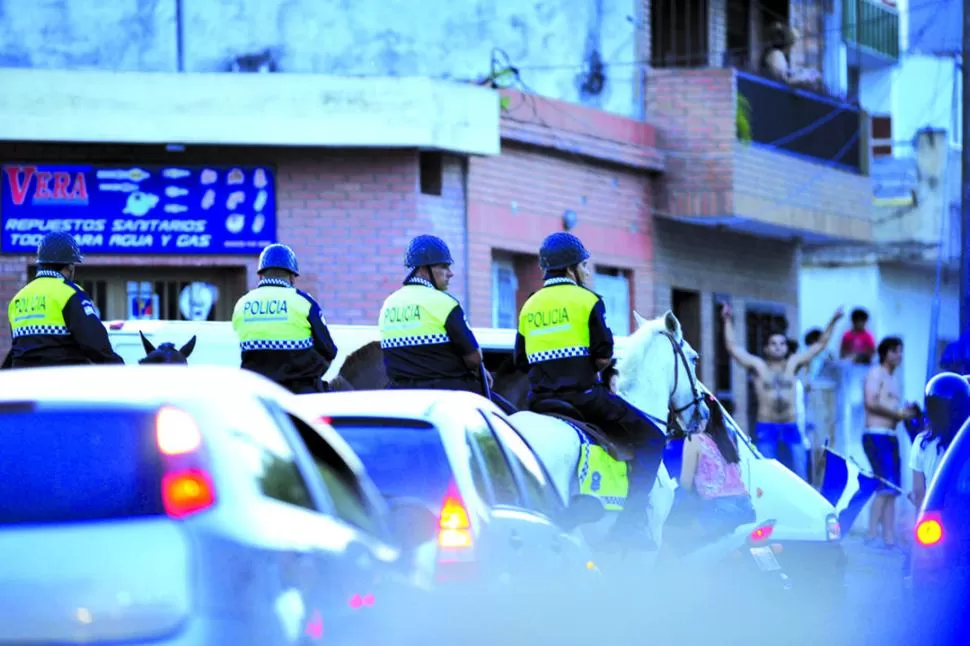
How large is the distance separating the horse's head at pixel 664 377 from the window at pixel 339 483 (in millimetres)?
5845

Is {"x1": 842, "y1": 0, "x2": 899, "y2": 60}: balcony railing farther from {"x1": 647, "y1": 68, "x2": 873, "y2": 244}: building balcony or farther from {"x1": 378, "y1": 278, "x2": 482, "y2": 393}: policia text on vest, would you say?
{"x1": 378, "y1": 278, "x2": 482, "y2": 393}: policia text on vest

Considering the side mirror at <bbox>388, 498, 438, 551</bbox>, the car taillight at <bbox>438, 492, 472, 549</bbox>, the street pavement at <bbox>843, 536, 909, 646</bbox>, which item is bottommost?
the street pavement at <bbox>843, 536, 909, 646</bbox>

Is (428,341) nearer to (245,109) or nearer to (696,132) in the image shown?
(245,109)

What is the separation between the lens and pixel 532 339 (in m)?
12.0

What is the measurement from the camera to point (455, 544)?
7.42 metres

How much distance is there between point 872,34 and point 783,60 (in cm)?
1072

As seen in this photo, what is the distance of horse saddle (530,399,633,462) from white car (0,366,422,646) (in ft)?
18.0

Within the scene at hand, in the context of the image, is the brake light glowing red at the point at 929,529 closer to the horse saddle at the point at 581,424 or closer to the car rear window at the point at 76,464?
the car rear window at the point at 76,464

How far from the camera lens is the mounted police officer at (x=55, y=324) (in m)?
12.6

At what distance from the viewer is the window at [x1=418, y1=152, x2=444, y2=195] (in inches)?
863

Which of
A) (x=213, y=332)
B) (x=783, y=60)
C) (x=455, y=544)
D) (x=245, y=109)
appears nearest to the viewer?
(x=455, y=544)

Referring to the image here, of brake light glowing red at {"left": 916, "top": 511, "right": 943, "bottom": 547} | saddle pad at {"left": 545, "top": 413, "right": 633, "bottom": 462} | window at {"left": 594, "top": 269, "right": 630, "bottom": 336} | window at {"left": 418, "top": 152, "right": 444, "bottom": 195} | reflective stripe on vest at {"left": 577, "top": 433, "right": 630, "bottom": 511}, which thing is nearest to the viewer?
brake light glowing red at {"left": 916, "top": 511, "right": 943, "bottom": 547}

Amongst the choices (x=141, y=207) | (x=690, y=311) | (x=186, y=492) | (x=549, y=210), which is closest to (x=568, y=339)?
(x=186, y=492)

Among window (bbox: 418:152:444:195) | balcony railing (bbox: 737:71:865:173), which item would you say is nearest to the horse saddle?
window (bbox: 418:152:444:195)
